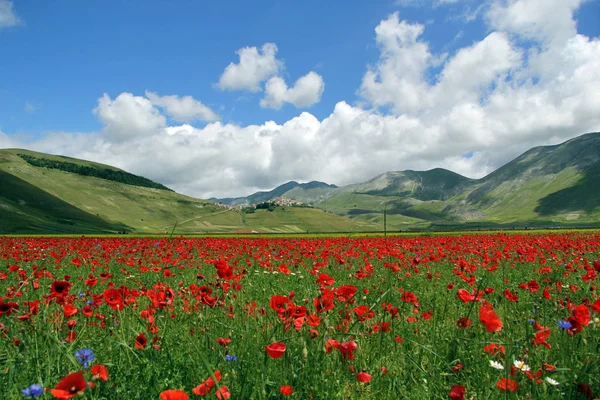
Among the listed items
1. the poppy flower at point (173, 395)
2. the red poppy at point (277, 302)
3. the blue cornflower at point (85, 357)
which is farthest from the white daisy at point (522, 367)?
the blue cornflower at point (85, 357)

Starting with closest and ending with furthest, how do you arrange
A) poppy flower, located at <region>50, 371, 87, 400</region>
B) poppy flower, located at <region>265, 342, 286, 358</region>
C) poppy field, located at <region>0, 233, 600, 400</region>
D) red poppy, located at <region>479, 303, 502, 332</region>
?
poppy flower, located at <region>50, 371, 87, 400</region>, poppy flower, located at <region>265, 342, 286, 358</region>, red poppy, located at <region>479, 303, 502, 332</region>, poppy field, located at <region>0, 233, 600, 400</region>

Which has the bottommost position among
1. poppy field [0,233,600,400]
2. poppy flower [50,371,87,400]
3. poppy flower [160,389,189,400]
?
poppy field [0,233,600,400]

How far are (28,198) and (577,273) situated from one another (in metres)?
189

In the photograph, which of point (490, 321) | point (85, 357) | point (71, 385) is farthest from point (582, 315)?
point (85, 357)

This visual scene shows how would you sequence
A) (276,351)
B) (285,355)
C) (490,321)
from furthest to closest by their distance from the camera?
(285,355) < (490,321) < (276,351)

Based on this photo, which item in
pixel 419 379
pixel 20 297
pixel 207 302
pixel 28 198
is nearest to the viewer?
pixel 207 302

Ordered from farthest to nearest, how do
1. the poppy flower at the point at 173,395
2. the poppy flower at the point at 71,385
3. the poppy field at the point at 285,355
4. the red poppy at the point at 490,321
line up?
the poppy field at the point at 285,355 < the red poppy at the point at 490,321 < the poppy flower at the point at 173,395 < the poppy flower at the point at 71,385

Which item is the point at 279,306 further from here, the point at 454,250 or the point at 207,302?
the point at 454,250

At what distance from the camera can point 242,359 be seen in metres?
3.33

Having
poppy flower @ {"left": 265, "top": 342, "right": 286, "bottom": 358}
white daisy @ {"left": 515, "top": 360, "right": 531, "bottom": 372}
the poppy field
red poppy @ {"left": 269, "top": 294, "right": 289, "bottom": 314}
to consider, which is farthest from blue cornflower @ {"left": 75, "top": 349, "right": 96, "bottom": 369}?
white daisy @ {"left": 515, "top": 360, "right": 531, "bottom": 372}

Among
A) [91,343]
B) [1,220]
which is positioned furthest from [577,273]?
[1,220]

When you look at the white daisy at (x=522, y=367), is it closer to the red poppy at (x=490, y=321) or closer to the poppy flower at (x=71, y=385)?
the red poppy at (x=490, y=321)

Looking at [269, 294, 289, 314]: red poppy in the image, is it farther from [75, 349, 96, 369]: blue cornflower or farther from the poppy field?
[75, 349, 96, 369]: blue cornflower

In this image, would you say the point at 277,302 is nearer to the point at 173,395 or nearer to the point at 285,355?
the point at 285,355
